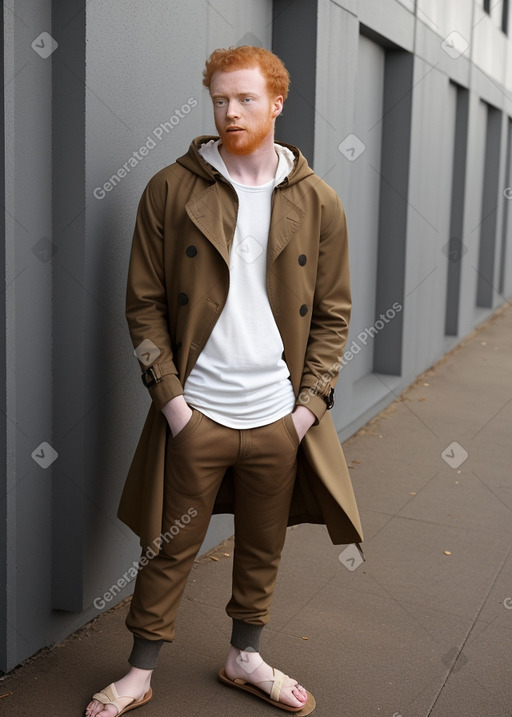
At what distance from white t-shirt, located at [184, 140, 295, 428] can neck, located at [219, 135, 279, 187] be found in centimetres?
3

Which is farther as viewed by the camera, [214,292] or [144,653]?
[144,653]

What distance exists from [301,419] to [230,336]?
1.24 feet

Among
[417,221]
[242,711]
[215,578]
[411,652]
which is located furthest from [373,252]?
[242,711]

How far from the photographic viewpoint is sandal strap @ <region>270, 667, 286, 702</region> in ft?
11.9

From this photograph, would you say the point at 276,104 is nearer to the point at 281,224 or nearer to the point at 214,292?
the point at 281,224

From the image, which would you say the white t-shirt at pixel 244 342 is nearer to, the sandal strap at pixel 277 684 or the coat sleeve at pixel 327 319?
the coat sleeve at pixel 327 319

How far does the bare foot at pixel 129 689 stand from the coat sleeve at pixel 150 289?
3.14 ft

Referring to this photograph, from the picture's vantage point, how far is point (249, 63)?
3238mm

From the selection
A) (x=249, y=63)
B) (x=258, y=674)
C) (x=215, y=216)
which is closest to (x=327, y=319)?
(x=215, y=216)

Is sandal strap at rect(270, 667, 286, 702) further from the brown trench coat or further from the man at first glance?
the brown trench coat

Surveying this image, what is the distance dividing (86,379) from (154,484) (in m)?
0.61

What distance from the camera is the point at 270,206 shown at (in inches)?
134

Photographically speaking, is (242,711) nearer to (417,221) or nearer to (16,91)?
(16,91)

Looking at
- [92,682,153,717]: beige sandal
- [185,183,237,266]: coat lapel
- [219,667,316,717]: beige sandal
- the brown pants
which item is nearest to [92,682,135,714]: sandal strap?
[92,682,153,717]: beige sandal
